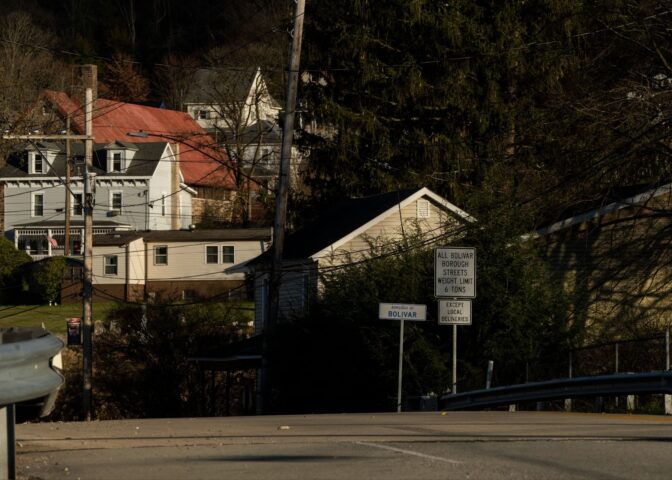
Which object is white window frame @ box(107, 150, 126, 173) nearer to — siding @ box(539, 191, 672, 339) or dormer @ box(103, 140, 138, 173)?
dormer @ box(103, 140, 138, 173)

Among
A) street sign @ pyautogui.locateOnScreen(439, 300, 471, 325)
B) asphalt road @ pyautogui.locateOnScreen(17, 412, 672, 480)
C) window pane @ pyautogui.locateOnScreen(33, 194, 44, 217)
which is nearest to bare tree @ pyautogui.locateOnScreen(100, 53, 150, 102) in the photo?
window pane @ pyautogui.locateOnScreen(33, 194, 44, 217)

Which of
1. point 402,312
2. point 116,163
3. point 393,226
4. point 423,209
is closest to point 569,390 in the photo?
point 402,312

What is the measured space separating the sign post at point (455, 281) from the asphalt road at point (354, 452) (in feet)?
29.2

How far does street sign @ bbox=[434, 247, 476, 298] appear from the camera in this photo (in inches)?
926

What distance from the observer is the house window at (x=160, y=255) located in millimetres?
72875

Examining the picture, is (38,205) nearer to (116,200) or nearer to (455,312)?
(116,200)

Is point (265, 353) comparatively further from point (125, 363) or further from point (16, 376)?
point (16, 376)

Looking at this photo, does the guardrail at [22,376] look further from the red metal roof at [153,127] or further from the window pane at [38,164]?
the window pane at [38,164]

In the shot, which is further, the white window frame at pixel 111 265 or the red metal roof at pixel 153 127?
the red metal roof at pixel 153 127

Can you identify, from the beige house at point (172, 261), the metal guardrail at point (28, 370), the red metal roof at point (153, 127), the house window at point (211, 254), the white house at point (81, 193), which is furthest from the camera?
the red metal roof at point (153, 127)

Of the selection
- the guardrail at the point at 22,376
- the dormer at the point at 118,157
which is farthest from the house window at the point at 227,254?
the guardrail at the point at 22,376

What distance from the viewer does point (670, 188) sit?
3075cm

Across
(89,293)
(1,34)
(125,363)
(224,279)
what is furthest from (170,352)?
(1,34)

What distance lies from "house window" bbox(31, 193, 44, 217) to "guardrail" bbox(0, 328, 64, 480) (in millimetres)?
74275
